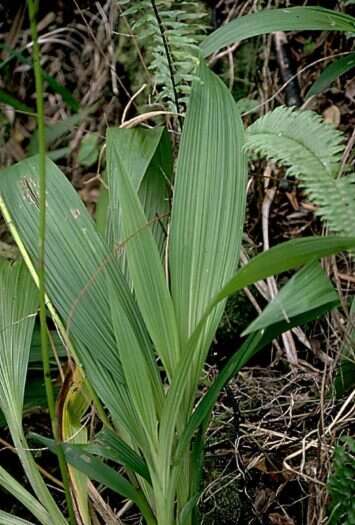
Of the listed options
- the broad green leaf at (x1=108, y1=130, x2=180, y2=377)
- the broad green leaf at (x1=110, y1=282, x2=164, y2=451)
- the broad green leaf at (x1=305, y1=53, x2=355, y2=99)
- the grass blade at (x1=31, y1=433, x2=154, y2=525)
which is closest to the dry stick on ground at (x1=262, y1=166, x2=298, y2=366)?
the broad green leaf at (x1=305, y1=53, x2=355, y2=99)

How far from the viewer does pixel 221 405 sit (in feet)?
4.41

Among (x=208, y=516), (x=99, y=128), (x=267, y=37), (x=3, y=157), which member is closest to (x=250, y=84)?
(x=267, y=37)

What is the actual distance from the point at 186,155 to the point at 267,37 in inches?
37.6

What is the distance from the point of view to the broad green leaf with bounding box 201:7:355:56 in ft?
3.91

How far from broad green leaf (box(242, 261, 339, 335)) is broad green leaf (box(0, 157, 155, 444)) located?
0.29 meters

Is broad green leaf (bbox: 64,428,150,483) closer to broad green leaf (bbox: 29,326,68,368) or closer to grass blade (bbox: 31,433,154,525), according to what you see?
grass blade (bbox: 31,433,154,525)

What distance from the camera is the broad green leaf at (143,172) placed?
46.1 inches

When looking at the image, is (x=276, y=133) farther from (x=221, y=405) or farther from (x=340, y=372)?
(x=221, y=405)

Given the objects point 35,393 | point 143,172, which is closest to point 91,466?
point 35,393

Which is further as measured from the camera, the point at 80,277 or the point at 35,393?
the point at 35,393

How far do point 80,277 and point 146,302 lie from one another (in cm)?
14

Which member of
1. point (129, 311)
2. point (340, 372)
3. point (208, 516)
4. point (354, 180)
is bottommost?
point (208, 516)

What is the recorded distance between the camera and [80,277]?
3.56 feet

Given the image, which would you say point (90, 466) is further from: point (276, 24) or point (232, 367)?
point (276, 24)
